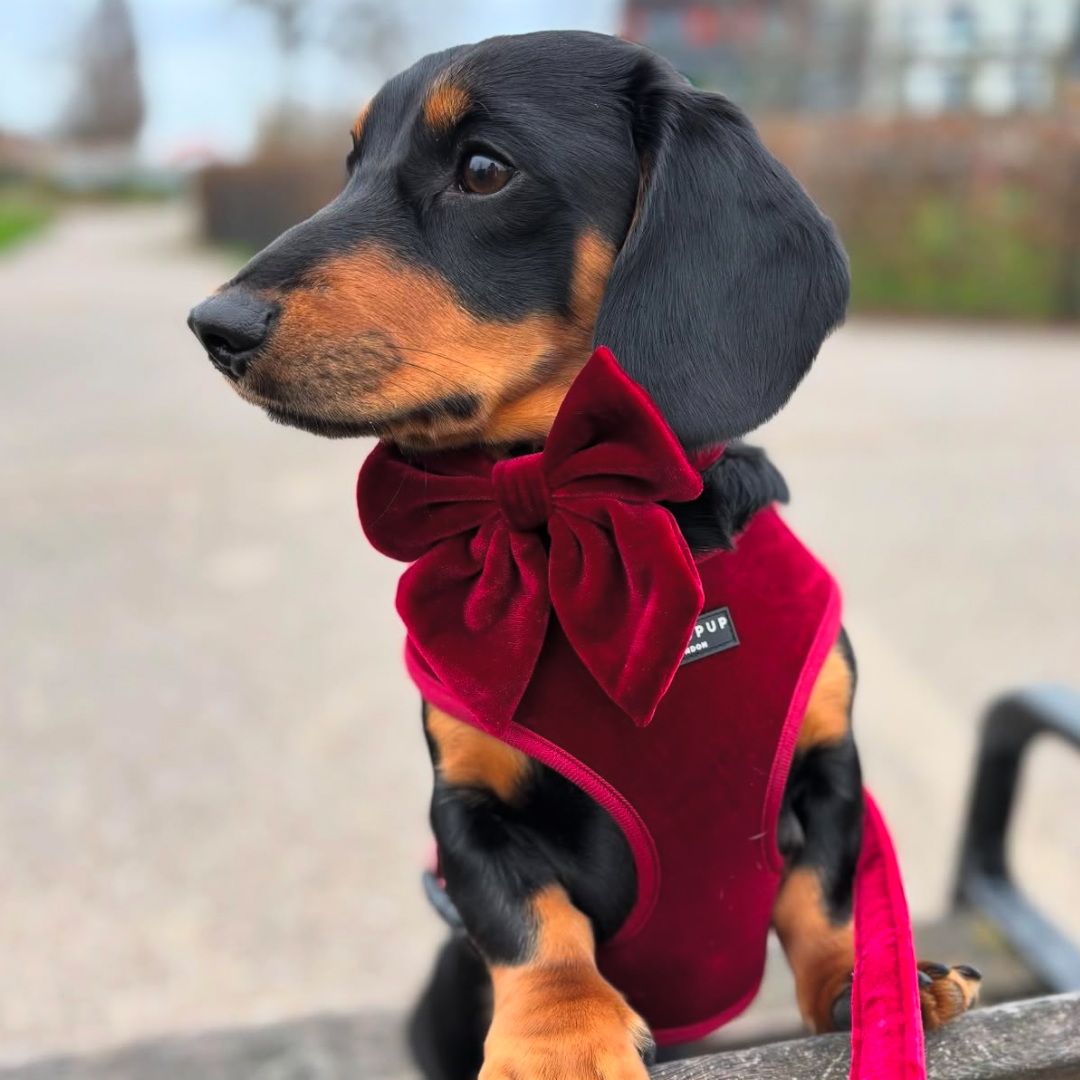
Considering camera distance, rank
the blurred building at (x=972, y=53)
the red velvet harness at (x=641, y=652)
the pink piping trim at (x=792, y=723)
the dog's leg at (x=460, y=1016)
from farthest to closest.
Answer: the blurred building at (x=972, y=53) < the dog's leg at (x=460, y=1016) < the pink piping trim at (x=792, y=723) < the red velvet harness at (x=641, y=652)

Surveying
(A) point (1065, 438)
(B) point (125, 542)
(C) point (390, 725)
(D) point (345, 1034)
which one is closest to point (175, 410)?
(B) point (125, 542)

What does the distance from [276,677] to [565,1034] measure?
320 centimetres

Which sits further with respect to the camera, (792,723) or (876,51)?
(876,51)

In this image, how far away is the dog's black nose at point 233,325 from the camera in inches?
45.7

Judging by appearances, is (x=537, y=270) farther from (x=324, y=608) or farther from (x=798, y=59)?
(x=798, y=59)

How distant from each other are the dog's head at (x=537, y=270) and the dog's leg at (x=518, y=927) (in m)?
0.38

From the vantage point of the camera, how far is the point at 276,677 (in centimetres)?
413

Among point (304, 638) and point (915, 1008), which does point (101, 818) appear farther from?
point (915, 1008)

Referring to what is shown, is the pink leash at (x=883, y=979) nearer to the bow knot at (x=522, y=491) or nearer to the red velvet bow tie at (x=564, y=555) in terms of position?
the red velvet bow tie at (x=564, y=555)

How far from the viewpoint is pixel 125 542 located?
550 centimetres

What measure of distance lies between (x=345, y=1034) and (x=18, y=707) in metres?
2.31

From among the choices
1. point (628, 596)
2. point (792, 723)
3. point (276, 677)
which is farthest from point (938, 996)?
point (276, 677)

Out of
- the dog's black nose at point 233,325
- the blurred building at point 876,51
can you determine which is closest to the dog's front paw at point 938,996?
the dog's black nose at point 233,325

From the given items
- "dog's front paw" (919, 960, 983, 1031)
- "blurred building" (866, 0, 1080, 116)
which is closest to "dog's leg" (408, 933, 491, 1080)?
"dog's front paw" (919, 960, 983, 1031)
